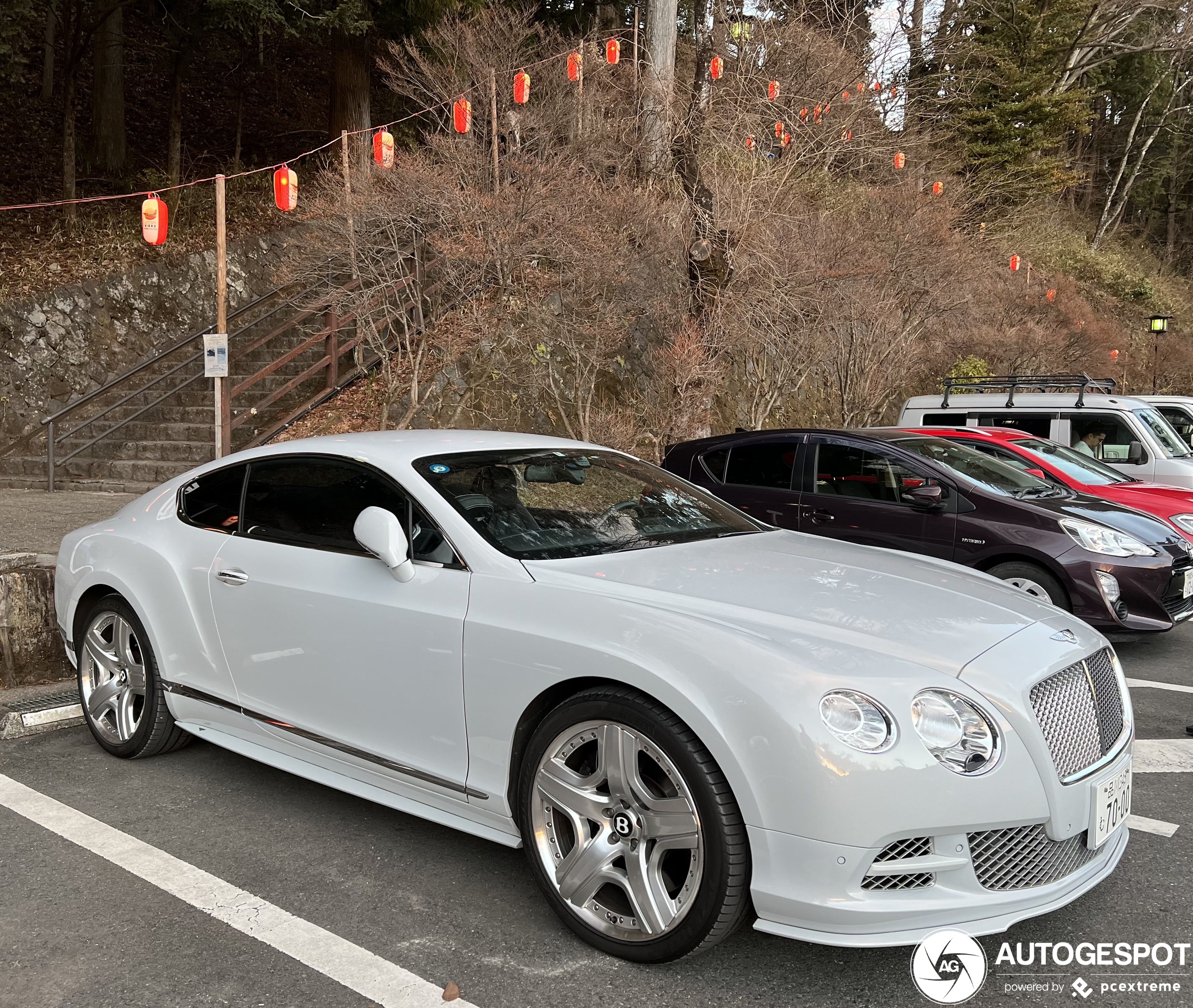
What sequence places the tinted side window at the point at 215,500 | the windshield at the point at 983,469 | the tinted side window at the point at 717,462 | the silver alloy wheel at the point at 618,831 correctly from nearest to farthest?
1. the silver alloy wheel at the point at 618,831
2. the tinted side window at the point at 215,500
3. the windshield at the point at 983,469
4. the tinted side window at the point at 717,462

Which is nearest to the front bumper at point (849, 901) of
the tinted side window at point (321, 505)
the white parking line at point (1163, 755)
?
the tinted side window at point (321, 505)

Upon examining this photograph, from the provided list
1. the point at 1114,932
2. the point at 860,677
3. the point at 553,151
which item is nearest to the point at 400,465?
the point at 860,677

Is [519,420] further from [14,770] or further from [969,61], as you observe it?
[969,61]

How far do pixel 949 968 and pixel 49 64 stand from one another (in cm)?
2800

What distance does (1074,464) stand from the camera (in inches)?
351

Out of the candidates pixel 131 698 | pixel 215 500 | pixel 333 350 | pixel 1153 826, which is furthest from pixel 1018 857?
pixel 333 350

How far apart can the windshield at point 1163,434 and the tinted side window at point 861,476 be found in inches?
191

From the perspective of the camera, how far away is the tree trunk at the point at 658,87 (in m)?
14.8

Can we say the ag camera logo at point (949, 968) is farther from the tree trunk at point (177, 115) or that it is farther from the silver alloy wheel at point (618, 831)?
the tree trunk at point (177, 115)

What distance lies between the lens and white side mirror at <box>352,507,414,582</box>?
Answer: 3.20 metres

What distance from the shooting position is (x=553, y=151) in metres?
13.3

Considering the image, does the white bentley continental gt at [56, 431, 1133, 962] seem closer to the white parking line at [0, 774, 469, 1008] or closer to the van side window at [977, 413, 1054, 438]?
the white parking line at [0, 774, 469, 1008]

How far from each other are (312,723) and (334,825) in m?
0.45

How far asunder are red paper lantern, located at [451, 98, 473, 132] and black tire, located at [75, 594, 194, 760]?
33.7ft
